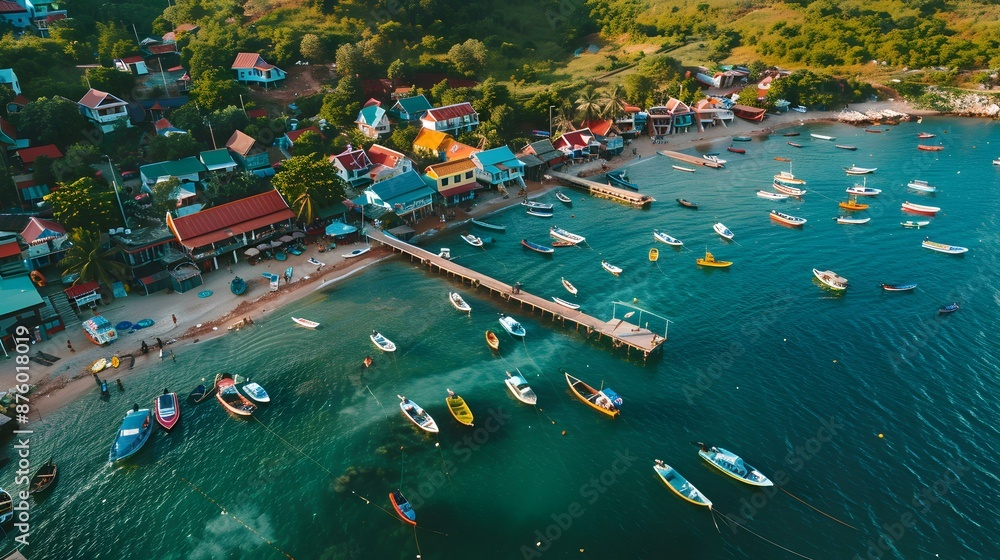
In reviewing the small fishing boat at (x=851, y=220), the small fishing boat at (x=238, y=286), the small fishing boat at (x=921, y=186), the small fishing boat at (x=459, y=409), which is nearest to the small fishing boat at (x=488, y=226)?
the small fishing boat at (x=238, y=286)

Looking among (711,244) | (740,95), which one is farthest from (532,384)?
(740,95)

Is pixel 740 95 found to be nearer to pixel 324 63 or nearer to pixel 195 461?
pixel 324 63

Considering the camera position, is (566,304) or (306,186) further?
(306,186)

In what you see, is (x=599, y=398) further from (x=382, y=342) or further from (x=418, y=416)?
(x=382, y=342)

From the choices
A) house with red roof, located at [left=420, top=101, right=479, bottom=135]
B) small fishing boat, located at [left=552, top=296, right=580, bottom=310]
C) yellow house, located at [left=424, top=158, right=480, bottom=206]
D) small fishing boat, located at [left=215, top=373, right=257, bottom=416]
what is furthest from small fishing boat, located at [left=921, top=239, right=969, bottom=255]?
small fishing boat, located at [left=215, top=373, right=257, bottom=416]

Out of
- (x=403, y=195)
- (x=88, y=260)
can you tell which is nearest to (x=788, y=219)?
(x=403, y=195)

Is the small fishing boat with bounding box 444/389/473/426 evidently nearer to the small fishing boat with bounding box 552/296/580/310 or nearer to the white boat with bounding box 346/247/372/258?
the small fishing boat with bounding box 552/296/580/310
